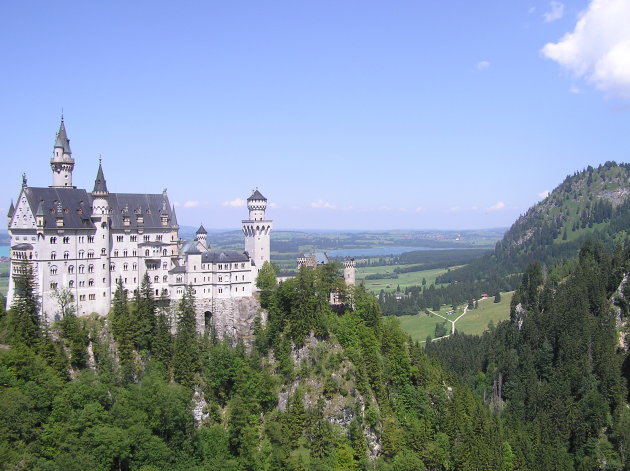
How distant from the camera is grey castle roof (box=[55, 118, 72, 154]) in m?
92.0

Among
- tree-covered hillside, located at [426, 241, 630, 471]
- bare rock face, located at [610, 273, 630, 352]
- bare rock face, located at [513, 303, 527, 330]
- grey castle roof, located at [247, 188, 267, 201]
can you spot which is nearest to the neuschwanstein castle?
grey castle roof, located at [247, 188, 267, 201]

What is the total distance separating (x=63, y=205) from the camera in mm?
87312

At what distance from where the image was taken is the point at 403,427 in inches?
3474

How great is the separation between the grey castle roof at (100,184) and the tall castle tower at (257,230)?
24.7 metres

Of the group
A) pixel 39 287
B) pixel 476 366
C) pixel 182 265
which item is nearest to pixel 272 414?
pixel 182 265

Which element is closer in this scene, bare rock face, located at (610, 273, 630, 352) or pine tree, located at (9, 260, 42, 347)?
pine tree, located at (9, 260, 42, 347)

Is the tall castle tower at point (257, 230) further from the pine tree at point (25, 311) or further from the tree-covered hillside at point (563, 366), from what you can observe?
the tree-covered hillside at point (563, 366)

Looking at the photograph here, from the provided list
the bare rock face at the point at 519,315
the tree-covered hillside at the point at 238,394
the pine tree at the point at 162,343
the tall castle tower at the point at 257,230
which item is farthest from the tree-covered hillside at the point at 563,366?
the pine tree at the point at 162,343

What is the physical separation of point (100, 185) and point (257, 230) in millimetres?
27372

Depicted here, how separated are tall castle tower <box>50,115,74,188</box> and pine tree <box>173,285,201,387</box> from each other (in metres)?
27.7

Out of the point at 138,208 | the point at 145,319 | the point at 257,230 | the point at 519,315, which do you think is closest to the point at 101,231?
the point at 138,208

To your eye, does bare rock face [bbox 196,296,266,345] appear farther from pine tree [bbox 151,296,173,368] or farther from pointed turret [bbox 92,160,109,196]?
pointed turret [bbox 92,160,109,196]

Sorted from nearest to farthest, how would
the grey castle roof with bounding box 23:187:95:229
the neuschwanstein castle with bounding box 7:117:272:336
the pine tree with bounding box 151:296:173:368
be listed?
the pine tree with bounding box 151:296:173:368, the neuschwanstein castle with bounding box 7:117:272:336, the grey castle roof with bounding box 23:187:95:229

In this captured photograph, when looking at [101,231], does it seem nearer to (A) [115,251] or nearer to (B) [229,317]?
(A) [115,251]
